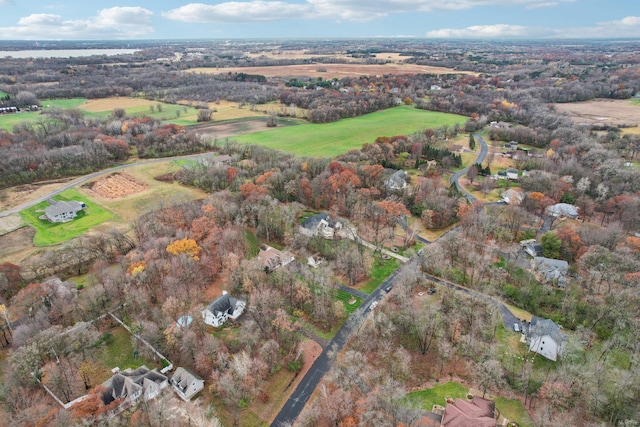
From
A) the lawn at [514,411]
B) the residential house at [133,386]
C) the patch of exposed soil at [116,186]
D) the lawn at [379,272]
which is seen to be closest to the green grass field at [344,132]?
the patch of exposed soil at [116,186]

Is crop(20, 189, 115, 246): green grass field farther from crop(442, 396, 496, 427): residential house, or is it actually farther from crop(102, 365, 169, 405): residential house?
crop(442, 396, 496, 427): residential house

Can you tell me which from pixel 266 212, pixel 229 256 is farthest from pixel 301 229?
pixel 229 256

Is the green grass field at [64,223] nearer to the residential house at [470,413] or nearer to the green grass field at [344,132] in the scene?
the green grass field at [344,132]

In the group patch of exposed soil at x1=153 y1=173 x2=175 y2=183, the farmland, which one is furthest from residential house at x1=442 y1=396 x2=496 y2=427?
the farmland

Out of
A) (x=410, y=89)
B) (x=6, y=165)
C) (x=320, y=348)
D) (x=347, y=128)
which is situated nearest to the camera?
(x=320, y=348)

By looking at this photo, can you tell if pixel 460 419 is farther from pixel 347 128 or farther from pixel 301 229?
pixel 347 128

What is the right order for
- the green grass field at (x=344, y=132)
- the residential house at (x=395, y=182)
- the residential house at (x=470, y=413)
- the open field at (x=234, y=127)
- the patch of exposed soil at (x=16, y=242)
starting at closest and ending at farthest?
the residential house at (x=470, y=413) → the patch of exposed soil at (x=16, y=242) → the residential house at (x=395, y=182) → the green grass field at (x=344, y=132) → the open field at (x=234, y=127)
